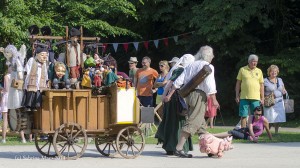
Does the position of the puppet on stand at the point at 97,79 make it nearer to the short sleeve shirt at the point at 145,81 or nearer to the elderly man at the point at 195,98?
the elderly man at the point at 195,98

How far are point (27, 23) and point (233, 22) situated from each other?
6.63 metres

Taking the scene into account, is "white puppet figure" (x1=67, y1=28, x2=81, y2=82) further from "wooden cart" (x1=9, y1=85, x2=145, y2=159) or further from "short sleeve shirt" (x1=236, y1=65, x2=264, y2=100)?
"short sleeve shirt" (x1=236, y1=65, x2=264, y2=100)

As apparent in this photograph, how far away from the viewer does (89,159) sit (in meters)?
13.1

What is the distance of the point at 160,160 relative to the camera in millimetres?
12984

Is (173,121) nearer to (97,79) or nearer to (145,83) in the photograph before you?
(97,79)

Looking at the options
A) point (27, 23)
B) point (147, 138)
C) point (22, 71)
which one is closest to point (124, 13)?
point (27, 23)

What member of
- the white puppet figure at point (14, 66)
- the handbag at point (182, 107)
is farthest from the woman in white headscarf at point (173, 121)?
the white puppet figure at point (14, 66)

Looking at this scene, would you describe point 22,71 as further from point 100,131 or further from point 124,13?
point 124,13

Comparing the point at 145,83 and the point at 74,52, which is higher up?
the point at 74,52

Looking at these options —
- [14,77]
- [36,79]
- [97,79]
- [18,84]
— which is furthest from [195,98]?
[14,77]

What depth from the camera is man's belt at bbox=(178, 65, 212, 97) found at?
42.5 ft

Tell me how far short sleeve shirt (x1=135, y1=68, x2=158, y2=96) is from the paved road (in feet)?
12.0

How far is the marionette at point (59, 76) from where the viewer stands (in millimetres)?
13039

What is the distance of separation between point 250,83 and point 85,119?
575cm
